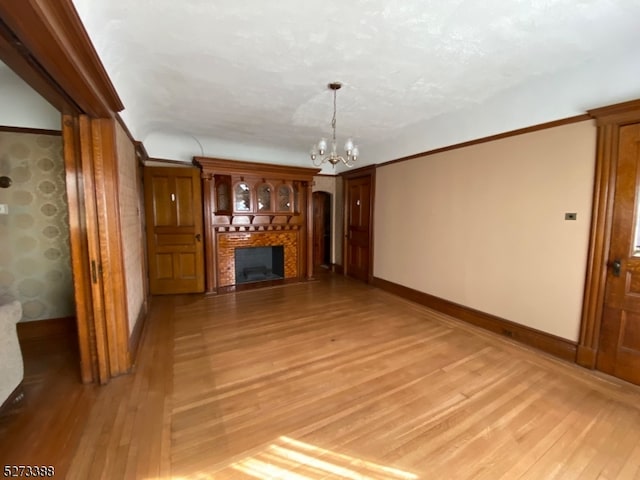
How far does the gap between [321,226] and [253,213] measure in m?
2.57

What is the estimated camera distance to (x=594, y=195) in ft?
7.98

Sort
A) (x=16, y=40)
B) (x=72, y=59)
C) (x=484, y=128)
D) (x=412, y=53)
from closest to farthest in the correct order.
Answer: (x=16, y=40)
(x=72, y=59)
(x=412, y=53)
(x=484, y=128)

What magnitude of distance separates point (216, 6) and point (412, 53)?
146cm

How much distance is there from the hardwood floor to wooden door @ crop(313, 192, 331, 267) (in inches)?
158

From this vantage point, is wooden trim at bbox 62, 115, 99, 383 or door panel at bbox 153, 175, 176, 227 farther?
door panel at bbox 153, 175, 176, 227

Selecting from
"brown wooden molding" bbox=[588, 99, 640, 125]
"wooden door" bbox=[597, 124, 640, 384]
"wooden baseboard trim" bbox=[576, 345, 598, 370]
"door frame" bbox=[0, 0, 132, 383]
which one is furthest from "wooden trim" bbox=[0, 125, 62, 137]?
"wooden baseboard trim" bbox=[576, 345, 598, 370]

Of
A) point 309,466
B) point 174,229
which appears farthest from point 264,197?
point 309,466

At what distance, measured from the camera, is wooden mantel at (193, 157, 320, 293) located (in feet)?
15.4

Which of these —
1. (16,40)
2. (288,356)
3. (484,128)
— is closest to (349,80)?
(484,128)

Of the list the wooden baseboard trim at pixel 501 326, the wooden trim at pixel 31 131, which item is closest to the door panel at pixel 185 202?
the wooden trim at pixel 31 131

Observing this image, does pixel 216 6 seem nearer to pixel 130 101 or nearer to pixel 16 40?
pixel 16 40

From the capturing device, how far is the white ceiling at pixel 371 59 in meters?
1.76

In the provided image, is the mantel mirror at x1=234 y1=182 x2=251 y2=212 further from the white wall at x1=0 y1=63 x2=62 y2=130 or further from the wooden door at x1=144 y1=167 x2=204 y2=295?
the white wall at x1=0 y1=63 x2=62 y2=130

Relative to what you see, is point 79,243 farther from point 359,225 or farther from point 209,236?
point 359,225
